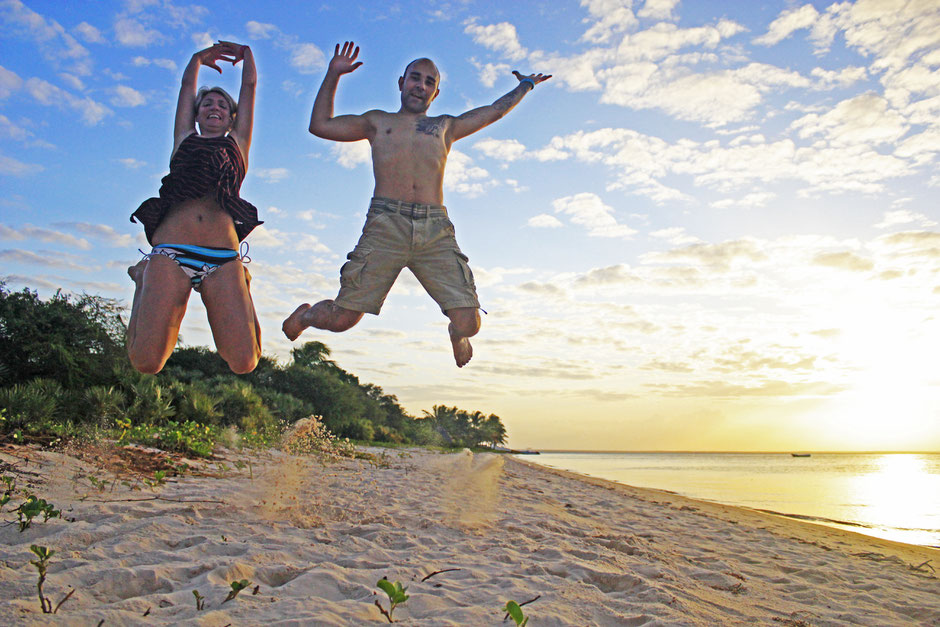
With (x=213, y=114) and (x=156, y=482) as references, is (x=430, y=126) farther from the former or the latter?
(x=156, y=482)

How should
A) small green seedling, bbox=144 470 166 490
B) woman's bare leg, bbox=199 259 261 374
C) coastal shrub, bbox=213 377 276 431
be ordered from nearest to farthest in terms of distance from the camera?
1. woman's bare leg, bbox=199 259 261 374
2. small green seedling, bbox=144 470 166 490
3. coastal shrub, bbox=213 377 276 431

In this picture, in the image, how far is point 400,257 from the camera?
4.51 meters

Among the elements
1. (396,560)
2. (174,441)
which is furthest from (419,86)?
(174,441)

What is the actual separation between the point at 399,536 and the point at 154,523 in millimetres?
1598

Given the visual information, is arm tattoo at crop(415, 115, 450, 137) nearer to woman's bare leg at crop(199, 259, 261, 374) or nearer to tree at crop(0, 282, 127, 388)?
woman's bare leg at crop(199, 259, 261, 374)

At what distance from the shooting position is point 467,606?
10.0 feet

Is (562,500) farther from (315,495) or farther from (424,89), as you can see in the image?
(424,89)

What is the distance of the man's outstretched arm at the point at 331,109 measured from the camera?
15.0 ft

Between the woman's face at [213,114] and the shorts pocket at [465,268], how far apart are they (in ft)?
6.27

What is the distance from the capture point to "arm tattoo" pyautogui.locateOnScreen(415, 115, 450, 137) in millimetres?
4613

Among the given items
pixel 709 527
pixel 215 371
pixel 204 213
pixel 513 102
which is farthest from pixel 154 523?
pixel 215 371

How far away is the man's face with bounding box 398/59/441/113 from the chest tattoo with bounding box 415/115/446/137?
0.42ft

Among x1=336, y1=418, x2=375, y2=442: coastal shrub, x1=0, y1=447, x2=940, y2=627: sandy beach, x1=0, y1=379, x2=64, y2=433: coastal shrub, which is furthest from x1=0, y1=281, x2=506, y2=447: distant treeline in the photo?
x1=336, y1=418, x2=375, y2=442: coastal shrub

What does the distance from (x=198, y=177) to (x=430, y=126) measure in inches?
66.3
